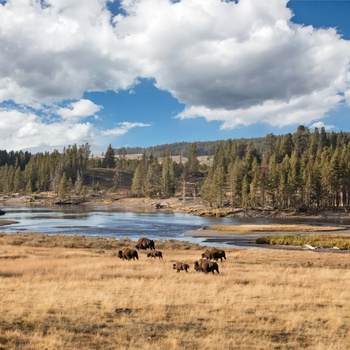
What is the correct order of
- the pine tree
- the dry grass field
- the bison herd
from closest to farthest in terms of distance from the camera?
1. the dry grass field
2. the bison herd
3. the pine tree

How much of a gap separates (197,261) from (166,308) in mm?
12142

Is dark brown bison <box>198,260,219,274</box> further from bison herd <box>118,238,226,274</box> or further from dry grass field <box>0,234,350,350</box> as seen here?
dry grass field <box>0,234,350,350</box>

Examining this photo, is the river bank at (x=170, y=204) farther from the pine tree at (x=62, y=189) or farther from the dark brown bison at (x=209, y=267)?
the dark brown bison at (x=209, y=267)

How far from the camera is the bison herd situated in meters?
25.9

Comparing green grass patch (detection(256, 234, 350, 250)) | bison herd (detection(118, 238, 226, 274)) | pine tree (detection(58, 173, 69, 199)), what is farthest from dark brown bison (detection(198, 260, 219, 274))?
pine tree (detection(58, 173, 69, 199))

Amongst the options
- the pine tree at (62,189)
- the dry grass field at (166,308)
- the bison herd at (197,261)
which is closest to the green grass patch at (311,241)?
the bison herd at (197,261)

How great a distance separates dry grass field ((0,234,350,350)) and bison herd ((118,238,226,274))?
0.93 metres

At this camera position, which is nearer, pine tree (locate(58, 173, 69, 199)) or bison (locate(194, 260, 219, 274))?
bison (locate(194, 260, 219, 274))

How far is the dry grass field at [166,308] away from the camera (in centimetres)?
1104

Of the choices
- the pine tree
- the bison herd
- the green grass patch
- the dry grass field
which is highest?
the pine tree

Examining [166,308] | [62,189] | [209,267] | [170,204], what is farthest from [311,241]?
[62,189]

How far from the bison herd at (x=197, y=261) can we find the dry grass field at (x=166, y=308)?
0.93 m

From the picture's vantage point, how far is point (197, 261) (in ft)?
88.9

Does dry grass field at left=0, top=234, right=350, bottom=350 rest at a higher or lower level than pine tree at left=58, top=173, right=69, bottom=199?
lower
